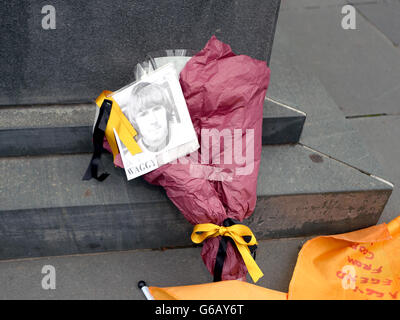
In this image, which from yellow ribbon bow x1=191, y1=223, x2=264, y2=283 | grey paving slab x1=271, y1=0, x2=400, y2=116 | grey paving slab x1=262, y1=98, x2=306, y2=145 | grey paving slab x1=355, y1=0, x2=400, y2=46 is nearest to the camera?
yellow ribbon bow x1=191, y1=223, x2=264, y2=283

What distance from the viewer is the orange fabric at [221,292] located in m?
1.96

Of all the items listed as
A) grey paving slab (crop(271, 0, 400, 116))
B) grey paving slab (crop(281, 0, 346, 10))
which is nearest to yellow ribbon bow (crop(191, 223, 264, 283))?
grey paving slab (crop(271, 0, 400, 116))

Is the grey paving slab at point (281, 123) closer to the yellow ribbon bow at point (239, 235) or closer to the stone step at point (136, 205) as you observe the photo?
the stone step at point (136, 205)

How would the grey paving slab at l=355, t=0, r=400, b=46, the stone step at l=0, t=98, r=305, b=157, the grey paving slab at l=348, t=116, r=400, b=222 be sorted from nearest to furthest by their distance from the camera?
the stone step at l=0, t=98, r=305, b=157
the grey paving slab at l=348, t=116, r=400, b=222
the grey paving slab at l=355, t=0, r=400, b=46

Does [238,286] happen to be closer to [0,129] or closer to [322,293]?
[322,293]

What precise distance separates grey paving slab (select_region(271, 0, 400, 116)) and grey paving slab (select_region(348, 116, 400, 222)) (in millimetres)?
97

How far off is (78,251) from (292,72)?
172cm

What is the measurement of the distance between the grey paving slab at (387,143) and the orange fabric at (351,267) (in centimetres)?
32

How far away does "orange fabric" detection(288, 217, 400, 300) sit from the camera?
2.09 metres

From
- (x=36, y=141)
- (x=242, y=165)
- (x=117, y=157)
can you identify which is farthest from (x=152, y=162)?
(x=36, y=141)

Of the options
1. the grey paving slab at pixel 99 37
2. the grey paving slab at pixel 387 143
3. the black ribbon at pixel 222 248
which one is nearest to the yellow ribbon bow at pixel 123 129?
the grey paving slab at pixel 99 37

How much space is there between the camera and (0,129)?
2146 millimetres

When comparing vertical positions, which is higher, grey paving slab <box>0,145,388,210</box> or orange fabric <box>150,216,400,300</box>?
grey paving slab <box>0,145,388,210</box>

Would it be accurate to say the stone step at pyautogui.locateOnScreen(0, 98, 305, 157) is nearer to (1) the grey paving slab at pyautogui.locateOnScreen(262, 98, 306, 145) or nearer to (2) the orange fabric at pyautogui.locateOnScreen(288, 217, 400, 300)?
(1) the grey paving slab at pyautogui.locateOnScreen(262, 98, 306, 145)
